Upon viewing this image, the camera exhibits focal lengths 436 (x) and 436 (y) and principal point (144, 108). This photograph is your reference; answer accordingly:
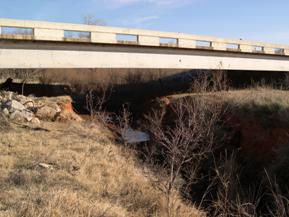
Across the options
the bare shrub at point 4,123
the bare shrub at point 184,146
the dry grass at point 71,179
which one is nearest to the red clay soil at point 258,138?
the bare shrub at point 184,146

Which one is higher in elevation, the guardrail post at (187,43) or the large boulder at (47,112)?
the guardrail post at (187,43)

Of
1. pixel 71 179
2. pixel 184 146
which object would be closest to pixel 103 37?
pixel 71 179

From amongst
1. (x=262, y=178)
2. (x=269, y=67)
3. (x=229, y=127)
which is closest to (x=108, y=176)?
(x=262, y=178)

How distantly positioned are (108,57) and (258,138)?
844cm

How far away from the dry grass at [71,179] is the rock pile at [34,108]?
1.25 meters

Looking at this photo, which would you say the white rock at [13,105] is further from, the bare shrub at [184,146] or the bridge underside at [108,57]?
the bare shrub at [184,146]

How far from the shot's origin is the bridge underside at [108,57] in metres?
18.2

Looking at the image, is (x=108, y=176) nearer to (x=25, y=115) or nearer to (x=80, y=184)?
(x=80, y=184)

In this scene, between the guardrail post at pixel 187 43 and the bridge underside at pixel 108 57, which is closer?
the bridge underside at pixel 108 57

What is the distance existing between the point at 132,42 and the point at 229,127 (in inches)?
270

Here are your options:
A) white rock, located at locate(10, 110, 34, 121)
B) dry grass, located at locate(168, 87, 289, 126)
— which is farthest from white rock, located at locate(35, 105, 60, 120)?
dry grass, located at locate(168, 87, 289, 126)

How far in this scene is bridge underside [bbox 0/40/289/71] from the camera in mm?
18172

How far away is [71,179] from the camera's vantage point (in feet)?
30.8

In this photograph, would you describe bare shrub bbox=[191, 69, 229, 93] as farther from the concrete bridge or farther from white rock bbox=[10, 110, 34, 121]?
white rock bbox=[10, 110, 34, 121]
